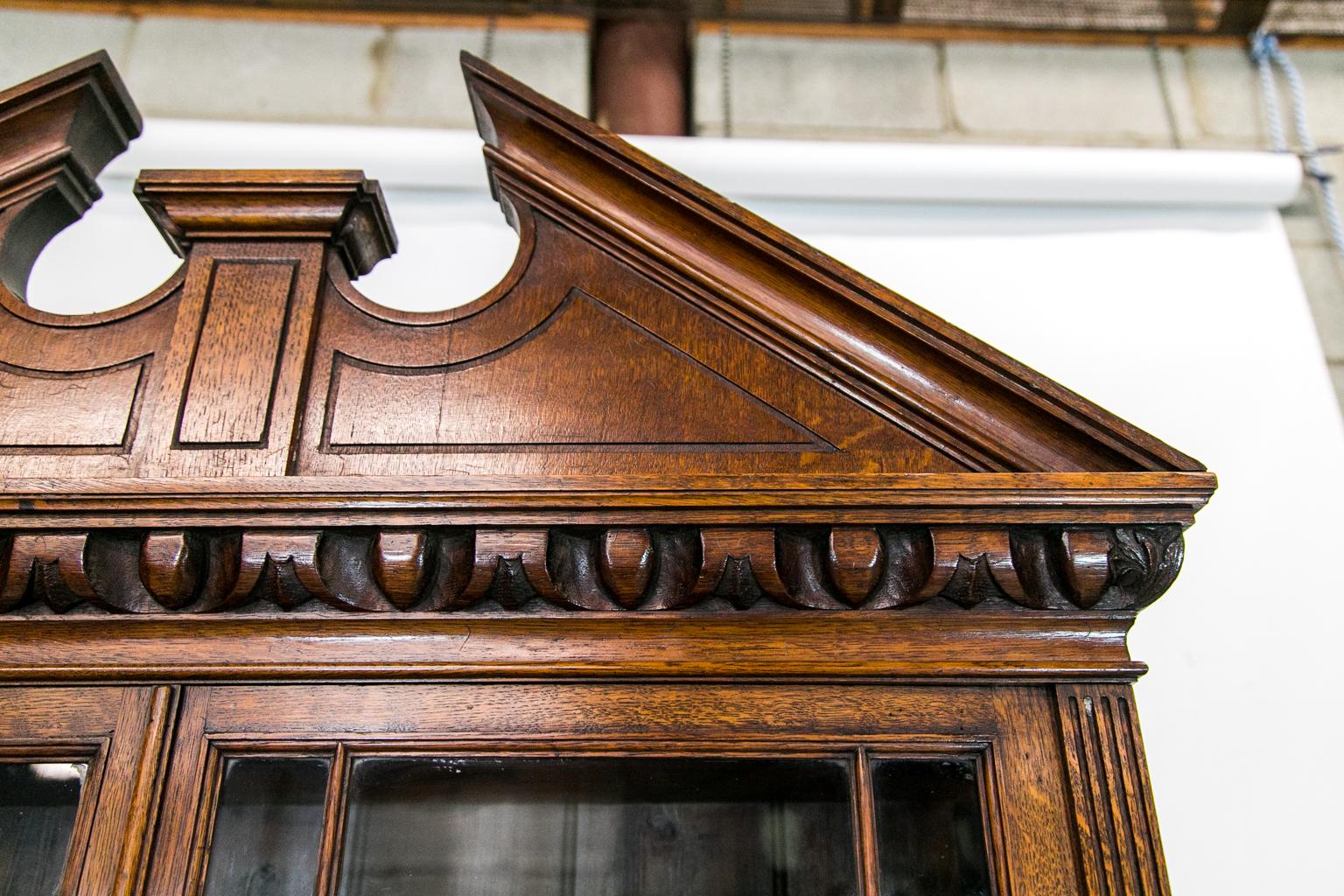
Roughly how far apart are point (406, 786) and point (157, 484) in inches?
10.1

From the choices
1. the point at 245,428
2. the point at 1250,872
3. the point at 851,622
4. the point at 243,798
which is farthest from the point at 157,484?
the point at 1250,872

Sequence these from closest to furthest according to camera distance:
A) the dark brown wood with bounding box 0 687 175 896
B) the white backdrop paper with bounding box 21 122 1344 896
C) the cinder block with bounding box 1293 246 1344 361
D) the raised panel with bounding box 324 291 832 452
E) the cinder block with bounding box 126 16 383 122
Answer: the dark brown wood with bounding box 0 687 175 896
the raised panel with bounding box 324 291 832 452
the white backdrop paper with bounding box 21 122 1344 896
the cinder block with bounding box 1293 246 1344 361
the cinder block with bounding box 126 16 383 122

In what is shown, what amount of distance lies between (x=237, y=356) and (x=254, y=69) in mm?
1113

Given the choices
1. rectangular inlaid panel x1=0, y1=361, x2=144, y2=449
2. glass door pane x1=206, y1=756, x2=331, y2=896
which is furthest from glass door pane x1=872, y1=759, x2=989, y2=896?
rectangular inlaid panel x1=0, y1=361, x2=144, y2=449

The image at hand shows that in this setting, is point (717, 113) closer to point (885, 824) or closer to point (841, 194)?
point (841, 194)

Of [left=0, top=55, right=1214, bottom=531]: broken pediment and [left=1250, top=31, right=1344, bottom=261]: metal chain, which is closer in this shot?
[left=0, top=55, right=1214, bottom=531]: broken pediment

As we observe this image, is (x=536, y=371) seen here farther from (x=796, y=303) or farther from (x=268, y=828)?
(x=268, y=828)

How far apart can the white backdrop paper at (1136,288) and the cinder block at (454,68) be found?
219 mm

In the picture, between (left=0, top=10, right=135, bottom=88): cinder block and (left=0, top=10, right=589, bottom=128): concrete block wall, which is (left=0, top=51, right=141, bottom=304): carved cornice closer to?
(left=0, top=10, right=589, bottom=128): concrete block wall

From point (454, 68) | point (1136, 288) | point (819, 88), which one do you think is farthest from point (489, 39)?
point (1136, 288)

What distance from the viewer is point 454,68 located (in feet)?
5.49

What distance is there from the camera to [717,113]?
165 centimetres

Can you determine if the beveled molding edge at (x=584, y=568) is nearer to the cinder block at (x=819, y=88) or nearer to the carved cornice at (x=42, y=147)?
the carved cornice at (x=42, y=147)

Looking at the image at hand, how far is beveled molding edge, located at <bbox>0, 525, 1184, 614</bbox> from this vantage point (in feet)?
2.23
